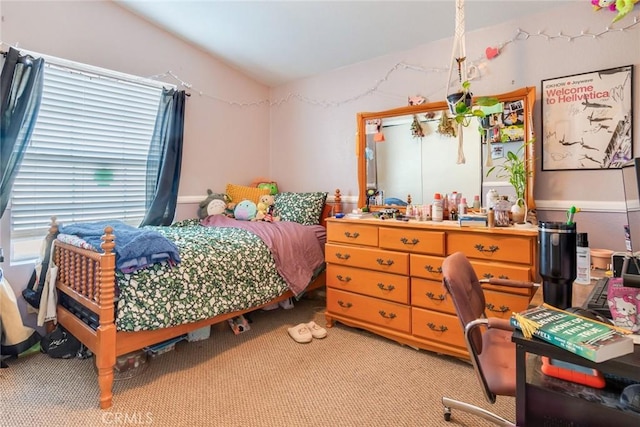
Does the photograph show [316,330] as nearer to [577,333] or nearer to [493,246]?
[493,246]

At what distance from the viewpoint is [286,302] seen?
315cm

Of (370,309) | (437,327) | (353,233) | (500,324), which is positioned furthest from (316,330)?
(500,324)

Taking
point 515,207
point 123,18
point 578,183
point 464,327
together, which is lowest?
point 464,327

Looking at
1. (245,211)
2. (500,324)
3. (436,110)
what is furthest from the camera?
(245,211)

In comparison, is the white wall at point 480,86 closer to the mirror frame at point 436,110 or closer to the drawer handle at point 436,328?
the mirror frame at point 436,110

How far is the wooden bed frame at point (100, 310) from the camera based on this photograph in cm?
174

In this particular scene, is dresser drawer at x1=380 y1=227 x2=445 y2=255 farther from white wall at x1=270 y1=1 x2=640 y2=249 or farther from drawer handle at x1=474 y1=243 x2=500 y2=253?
white wall at x1=270 y1=1 x2=640 y2=249

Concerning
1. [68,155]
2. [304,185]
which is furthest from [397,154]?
[68,155]

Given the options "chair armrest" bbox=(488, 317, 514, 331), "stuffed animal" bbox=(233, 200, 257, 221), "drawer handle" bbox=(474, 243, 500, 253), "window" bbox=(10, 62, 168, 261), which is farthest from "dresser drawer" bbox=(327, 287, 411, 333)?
"window" bbox=(10, 62, 168, 261)

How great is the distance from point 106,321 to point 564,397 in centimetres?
191

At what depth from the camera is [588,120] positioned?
6.99 ft

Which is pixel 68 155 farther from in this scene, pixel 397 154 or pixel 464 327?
pixel 464 327

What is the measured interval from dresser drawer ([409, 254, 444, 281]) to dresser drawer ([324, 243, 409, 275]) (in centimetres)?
4

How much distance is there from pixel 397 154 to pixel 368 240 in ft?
2.56
